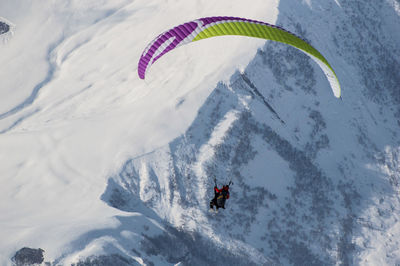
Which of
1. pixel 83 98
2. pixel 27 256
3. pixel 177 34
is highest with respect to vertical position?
pixel 177 34

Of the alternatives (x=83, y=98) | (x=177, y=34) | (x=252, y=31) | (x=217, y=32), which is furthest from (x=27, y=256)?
(x=252, y=31)

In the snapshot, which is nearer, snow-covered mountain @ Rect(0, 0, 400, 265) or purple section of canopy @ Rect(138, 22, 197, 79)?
purple section of canopy @ Rect(138, 22, 197, 79)

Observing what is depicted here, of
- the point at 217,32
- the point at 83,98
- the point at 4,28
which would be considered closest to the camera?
the point at 217,32

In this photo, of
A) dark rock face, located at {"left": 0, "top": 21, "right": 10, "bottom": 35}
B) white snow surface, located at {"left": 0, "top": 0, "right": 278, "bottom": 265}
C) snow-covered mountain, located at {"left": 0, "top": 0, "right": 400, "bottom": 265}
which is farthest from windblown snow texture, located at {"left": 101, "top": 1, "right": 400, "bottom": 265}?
dark rock face, located at {"left": 0, "top": 21, "right": 10, "bottom": 35}

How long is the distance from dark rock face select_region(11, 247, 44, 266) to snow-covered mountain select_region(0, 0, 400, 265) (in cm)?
31

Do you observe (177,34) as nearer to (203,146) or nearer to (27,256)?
(27,256)

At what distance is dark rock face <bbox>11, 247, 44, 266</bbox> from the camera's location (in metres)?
85.0

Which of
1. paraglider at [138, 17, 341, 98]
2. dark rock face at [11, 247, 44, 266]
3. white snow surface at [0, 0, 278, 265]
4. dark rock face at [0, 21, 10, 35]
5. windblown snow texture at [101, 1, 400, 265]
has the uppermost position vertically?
dark rock face at [0, 21, 10, 35]

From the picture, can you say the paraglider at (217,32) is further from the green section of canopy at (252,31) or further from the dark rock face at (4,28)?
the dark rock face at (4,28)

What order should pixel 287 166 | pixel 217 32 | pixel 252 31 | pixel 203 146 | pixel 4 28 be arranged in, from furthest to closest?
pixel 4 28 → pixel 287 166 → pixel 203 146 → pixel 217 32 → pixel 252 31

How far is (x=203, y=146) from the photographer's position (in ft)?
358

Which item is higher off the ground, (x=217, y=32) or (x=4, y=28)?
(x=4, y=28)

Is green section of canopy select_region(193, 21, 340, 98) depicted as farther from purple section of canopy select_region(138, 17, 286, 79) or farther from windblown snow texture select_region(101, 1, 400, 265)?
windblown snow texture select_region(101, 1, 400, 265)

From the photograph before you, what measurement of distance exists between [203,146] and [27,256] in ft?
122
